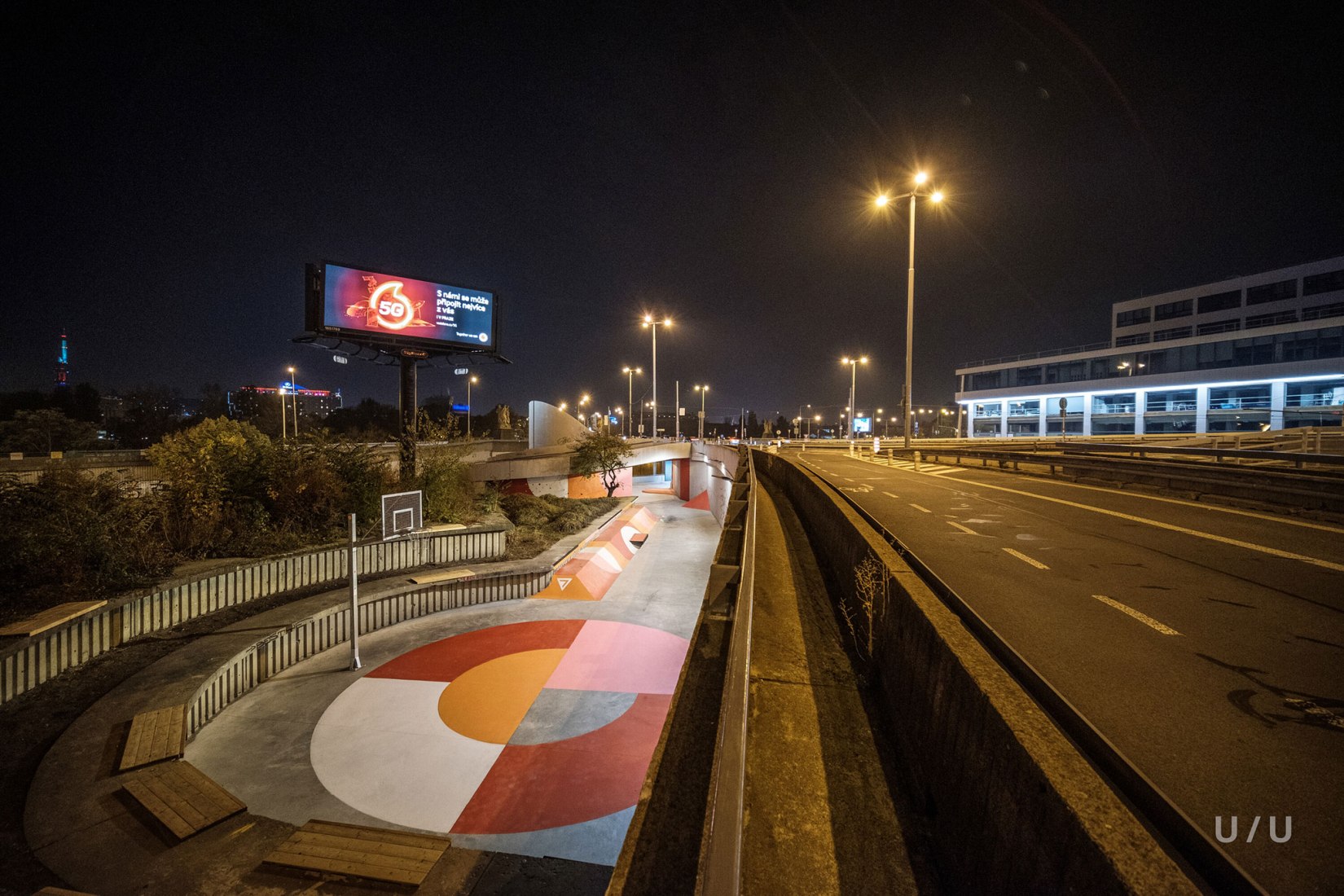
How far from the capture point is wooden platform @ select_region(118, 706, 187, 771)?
6.68 m

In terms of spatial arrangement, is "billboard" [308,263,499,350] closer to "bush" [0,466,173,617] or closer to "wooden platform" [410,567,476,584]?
"bush" [0,466,173,617]

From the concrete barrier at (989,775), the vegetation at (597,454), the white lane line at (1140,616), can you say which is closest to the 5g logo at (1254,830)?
the concrete barrier at (989,775)

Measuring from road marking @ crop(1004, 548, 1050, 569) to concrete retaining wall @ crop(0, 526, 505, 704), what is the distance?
14.3m

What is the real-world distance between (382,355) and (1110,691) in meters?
29.9

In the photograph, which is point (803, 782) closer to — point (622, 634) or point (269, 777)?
point (269, 777)

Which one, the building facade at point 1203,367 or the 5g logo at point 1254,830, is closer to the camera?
the 5g logo at point 1254,830

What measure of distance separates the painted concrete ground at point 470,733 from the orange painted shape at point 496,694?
4 cm

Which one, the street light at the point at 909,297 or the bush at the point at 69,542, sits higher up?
the street light at the point at 909,297

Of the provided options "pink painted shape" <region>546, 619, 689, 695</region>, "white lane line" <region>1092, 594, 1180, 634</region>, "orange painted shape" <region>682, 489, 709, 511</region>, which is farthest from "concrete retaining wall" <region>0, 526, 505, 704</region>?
"orange painted shape" <region>682, 489, 709, 511</region>

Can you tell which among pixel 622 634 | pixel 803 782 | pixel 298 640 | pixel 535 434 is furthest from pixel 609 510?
pixel 803 782

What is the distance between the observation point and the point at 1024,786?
7.50 feet

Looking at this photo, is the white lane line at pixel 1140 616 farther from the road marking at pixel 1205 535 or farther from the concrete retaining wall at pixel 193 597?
the concrete retaining wall at pixel 193 597

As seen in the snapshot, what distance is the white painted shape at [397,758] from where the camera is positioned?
24.8 feet

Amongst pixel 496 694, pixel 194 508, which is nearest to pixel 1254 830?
pixel 496 694
